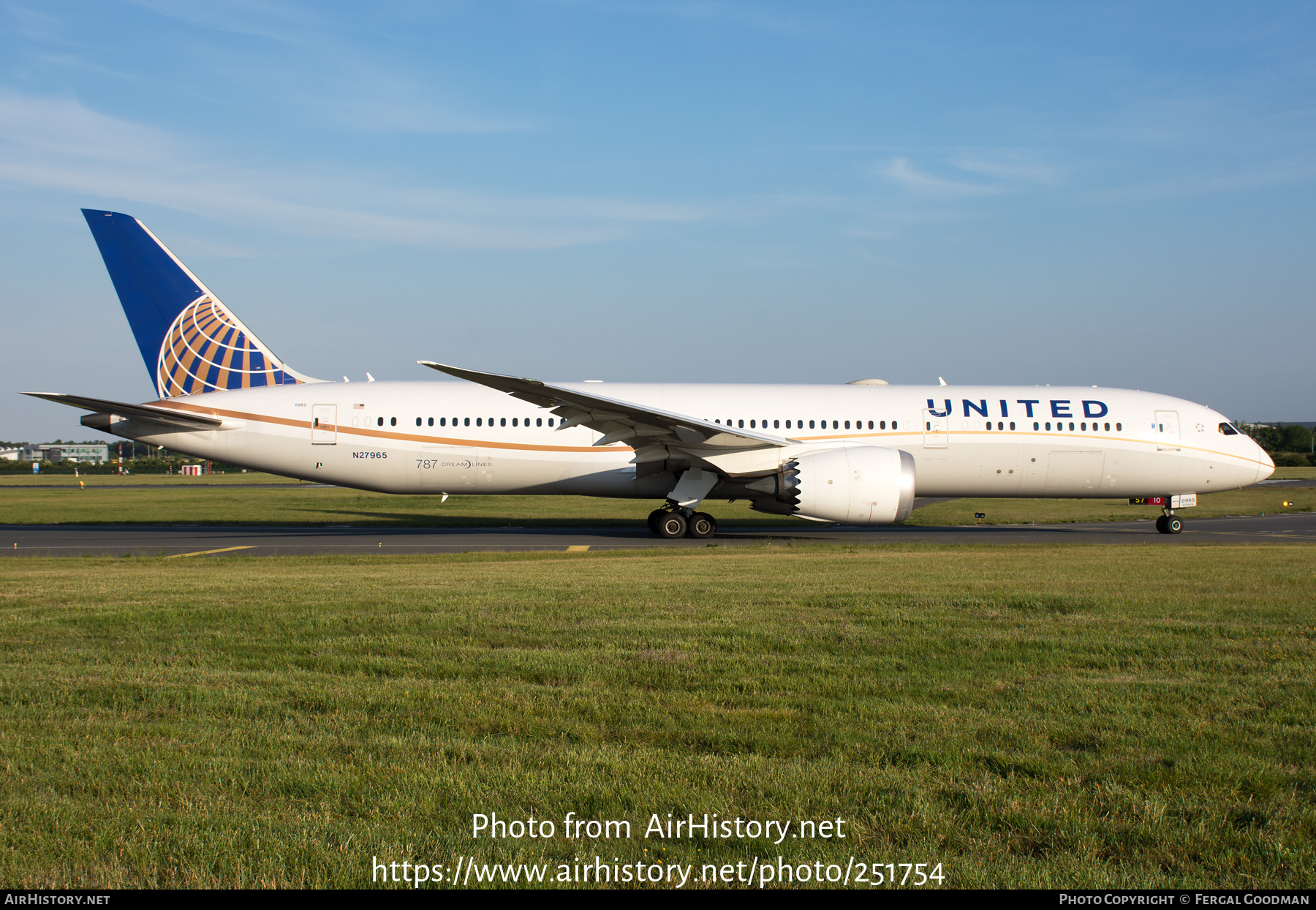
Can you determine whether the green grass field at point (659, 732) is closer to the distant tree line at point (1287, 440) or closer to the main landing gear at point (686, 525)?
the main landing gear at point (686, 525)

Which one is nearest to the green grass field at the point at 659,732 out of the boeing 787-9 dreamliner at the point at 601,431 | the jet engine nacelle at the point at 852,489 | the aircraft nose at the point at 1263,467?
the jet engine nacelle at the point at 852,489

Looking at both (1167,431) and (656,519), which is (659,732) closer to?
(656,519)

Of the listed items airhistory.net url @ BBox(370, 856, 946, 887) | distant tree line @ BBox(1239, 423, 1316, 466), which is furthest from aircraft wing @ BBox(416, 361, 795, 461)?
distant tree line @ BBox(1239, 423, 1316, 466)

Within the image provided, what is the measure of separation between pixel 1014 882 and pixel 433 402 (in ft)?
58.4

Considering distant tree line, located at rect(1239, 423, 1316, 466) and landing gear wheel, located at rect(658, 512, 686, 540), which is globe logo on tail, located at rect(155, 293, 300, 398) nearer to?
landing gear wheel, located at rect(658, 512, 686, 540)

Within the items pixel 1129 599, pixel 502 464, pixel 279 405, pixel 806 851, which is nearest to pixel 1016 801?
pixel 806 851

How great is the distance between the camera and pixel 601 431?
1795 centimetres

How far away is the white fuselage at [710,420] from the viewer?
1906 centimetres

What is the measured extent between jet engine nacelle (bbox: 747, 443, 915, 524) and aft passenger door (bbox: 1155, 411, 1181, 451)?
284 inches

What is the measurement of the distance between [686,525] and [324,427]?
787 centimetres

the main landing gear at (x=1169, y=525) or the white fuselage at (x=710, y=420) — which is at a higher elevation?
the white fuselage at (x=710, y=420)

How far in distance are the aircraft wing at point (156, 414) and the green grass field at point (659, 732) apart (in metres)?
10.3

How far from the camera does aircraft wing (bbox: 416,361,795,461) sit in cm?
1584

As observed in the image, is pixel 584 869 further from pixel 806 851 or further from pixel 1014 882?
pixel 1014 882
